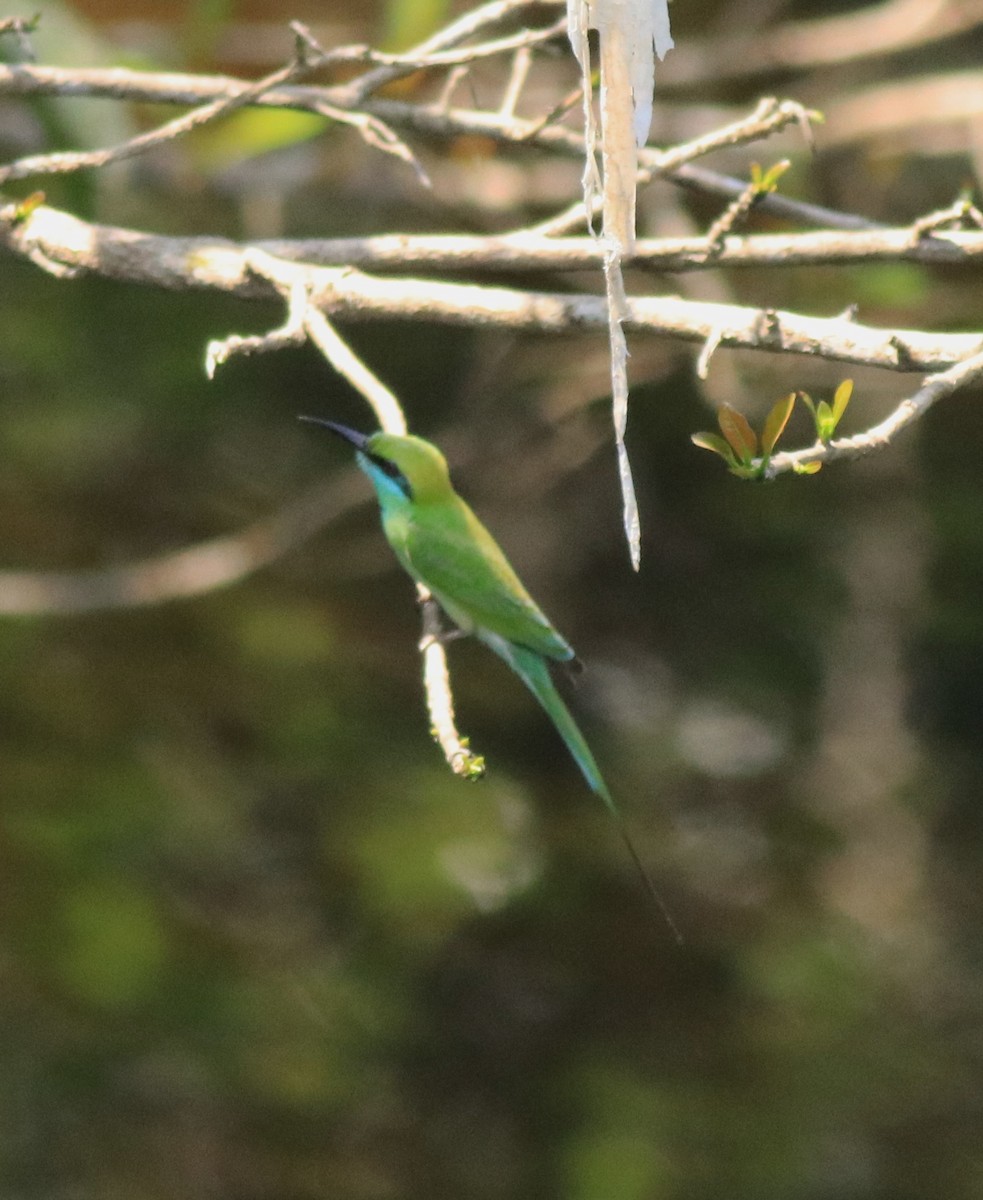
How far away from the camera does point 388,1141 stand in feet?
13.9

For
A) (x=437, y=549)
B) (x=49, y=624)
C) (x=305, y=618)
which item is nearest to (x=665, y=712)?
(x=305, y=618)

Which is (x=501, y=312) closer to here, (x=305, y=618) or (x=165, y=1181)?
(x=305, y=618)

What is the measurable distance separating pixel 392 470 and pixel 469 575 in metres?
0.23

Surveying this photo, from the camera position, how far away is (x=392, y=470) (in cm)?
271

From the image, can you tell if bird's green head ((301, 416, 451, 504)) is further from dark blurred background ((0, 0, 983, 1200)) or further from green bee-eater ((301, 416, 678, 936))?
dark blurred background ((0, 0, 983, 1200))

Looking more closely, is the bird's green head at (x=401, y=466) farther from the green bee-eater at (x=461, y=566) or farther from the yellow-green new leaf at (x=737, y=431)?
the yellow-green new leaf at (x=737, y=431)

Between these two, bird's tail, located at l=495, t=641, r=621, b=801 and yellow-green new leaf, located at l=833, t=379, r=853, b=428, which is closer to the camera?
yellow-green new leaf, located at l=833, t=379, r=853, b=428

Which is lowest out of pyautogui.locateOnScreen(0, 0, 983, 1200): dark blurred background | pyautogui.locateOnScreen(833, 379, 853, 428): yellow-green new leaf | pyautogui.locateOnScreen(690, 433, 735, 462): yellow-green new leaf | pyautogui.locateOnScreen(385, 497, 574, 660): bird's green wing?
pyautogui.locateOnScreen(0, 0, 983, 1200): dark blurred background

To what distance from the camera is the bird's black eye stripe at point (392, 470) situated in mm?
2686

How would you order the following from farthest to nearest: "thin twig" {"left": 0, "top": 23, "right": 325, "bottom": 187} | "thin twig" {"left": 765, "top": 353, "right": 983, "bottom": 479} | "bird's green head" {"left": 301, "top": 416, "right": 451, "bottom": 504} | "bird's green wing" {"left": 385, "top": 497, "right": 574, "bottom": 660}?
"bird's green wing" {"left": 385, "top": 497, "right": 574, "bottom": 660}
"bird's green head" {"left": 301, "top": 416, "right": 451, "bottom": 504}
"thin twig" {"left": 0, "top": 23, "right": 325, "bottom": 187}
"thin twig" {"left": 765, "top": 353, "right": 983, "bottom": 479}

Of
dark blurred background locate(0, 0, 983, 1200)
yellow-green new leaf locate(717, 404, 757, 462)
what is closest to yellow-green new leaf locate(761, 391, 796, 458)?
yellow-green new leaf locate(717, 404, 757, 462)

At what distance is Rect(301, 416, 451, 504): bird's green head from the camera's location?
261 centimetres

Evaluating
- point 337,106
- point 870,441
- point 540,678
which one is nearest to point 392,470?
point 540,678

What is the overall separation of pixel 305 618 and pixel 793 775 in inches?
70.7
